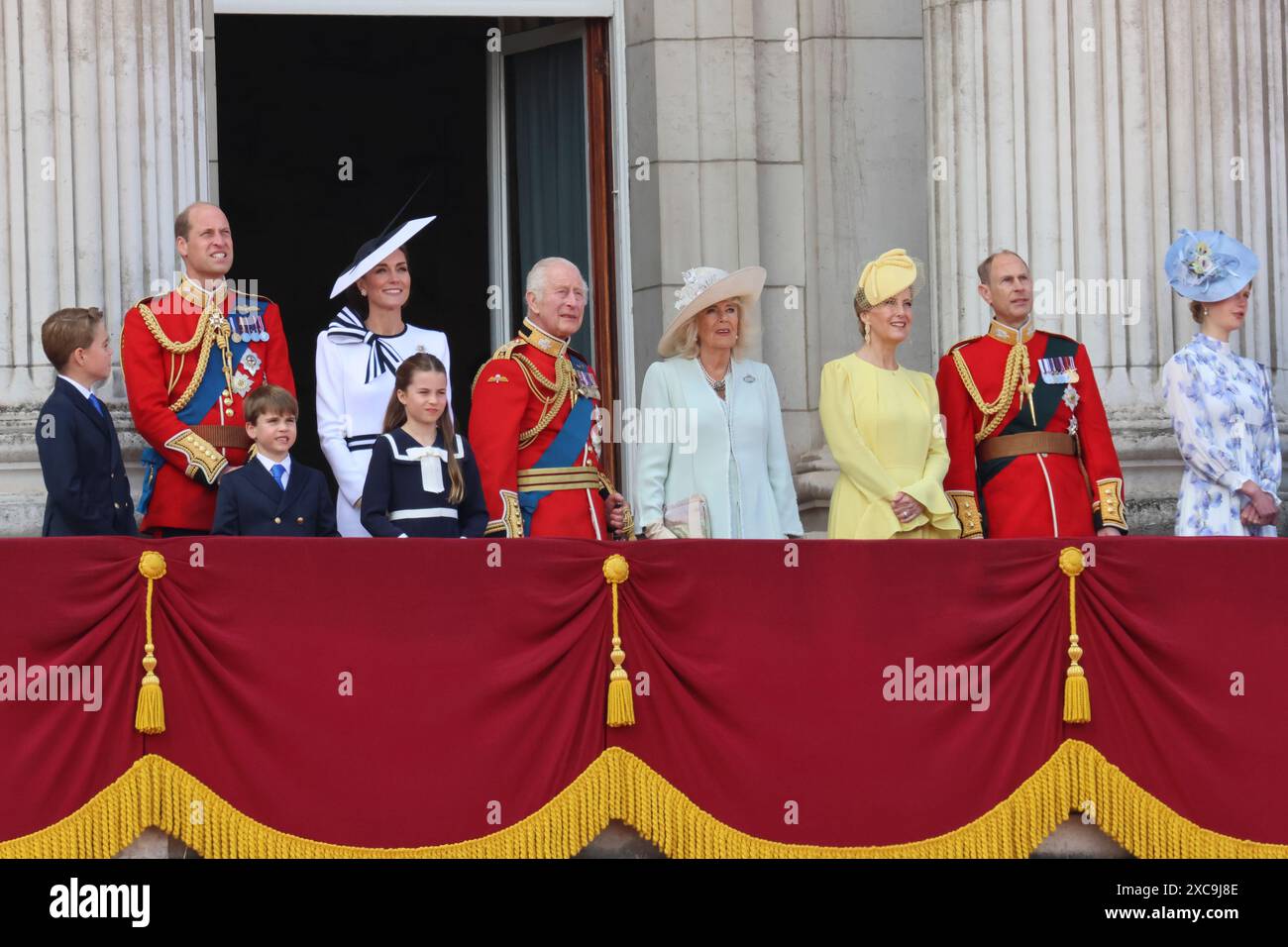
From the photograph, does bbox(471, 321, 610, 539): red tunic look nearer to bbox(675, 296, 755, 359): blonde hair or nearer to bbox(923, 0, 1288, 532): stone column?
bbox(675, 296, 755, 359): blonde hair

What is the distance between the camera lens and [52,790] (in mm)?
8266

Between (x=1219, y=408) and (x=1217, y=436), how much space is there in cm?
11

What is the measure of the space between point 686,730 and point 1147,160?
15.3ft

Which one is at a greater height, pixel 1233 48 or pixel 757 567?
pixel 1233 48

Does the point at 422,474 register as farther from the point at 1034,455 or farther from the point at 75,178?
the point at 75,178

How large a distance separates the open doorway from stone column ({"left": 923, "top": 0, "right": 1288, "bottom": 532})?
4.01m

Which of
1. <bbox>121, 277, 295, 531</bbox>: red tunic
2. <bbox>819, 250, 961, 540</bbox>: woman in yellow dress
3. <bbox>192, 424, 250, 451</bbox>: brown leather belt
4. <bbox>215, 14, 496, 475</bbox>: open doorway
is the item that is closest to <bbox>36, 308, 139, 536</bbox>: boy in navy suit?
<bbox>121, 277, 295, 531</bbox>: red tunic

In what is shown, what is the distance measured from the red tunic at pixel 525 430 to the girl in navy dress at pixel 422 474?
0.86 feet

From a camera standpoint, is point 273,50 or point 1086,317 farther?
point 273,50

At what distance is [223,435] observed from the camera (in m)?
9.72

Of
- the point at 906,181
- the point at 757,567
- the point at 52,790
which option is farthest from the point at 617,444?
the point at 52,790

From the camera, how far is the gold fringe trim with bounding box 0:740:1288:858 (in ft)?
27.2

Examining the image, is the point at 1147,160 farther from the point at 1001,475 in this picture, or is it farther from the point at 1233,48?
the point at 1001,475

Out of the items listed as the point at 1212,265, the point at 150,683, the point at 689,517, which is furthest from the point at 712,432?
the point at 150,683
